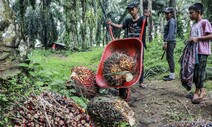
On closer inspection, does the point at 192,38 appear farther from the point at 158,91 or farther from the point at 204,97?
the point at 158,91

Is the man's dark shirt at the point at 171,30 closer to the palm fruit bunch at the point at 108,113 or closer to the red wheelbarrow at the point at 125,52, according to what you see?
the red wheelbarrow at the point at 125,52

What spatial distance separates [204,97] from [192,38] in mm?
1383

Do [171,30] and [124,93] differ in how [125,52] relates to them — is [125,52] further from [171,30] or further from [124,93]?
[171,30]

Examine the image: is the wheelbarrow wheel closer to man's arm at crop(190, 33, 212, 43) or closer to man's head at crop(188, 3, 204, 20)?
man's arm at crop(190, 33, 212, 43)

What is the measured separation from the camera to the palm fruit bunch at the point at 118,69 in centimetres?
504

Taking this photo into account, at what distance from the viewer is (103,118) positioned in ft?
13.5

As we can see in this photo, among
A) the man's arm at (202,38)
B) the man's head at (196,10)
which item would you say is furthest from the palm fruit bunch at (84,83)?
the man's head at (196,10)

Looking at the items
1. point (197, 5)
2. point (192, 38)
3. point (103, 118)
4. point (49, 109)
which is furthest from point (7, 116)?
point (197, 5)

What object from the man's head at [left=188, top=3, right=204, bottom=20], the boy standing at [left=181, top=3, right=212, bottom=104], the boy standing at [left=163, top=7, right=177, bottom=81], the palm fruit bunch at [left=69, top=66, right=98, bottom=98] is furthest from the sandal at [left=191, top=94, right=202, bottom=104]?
the boy standing at [left=163, top=7, right=177, bottom=81]

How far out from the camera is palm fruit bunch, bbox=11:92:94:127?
10.1ft

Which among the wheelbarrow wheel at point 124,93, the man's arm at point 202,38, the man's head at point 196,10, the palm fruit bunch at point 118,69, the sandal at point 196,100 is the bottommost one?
the sandal at point 196,100

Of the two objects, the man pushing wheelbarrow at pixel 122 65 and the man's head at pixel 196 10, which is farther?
the man's head at pixel 196 10

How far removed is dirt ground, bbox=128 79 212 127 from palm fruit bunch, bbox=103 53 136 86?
24.0 inches

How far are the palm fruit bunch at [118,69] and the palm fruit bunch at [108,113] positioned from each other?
32.3 inches
